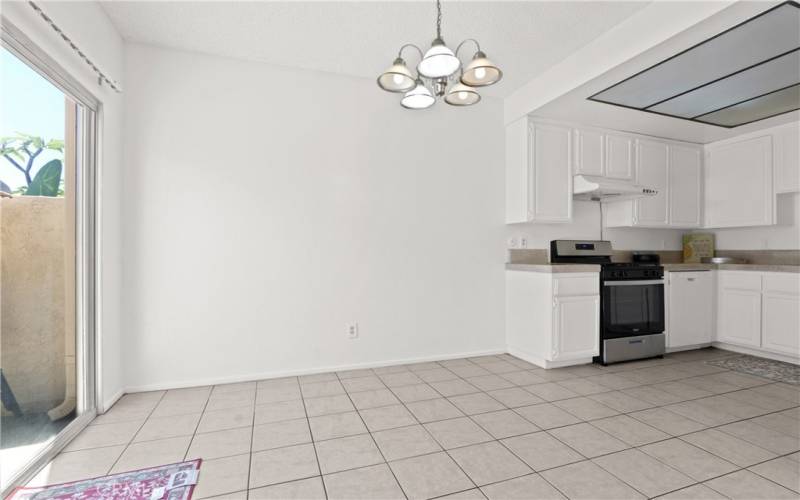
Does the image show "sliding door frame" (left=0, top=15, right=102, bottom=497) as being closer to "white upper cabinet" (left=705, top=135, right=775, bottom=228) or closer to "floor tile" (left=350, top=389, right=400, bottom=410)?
"floor tile" (left=350, top=389, right=400, bottom=410)

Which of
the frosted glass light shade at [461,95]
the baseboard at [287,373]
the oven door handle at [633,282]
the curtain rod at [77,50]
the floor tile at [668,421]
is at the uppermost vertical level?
the curtain rod at [77,50]

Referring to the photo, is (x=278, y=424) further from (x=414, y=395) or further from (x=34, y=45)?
(x=34, y=45)

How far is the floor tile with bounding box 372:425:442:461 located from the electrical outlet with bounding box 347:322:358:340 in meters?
1.27

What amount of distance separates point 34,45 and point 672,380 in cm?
471

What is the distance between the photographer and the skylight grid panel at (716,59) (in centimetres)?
229

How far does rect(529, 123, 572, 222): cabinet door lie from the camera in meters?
3.79

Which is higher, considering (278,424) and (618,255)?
(618,255)

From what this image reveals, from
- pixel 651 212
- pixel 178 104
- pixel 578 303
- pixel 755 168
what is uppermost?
pixel 178 104

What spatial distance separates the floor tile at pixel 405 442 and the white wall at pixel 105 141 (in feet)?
6.25

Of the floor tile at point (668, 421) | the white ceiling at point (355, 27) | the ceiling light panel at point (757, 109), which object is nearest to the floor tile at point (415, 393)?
the floor tile at point (668, 421)

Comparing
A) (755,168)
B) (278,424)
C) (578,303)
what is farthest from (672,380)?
(278,424)

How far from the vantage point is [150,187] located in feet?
9.71

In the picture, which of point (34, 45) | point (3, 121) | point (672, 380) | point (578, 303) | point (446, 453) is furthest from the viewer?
point (578, 303)

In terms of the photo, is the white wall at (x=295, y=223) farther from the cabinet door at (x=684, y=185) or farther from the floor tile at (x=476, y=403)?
the cabinet door at (x=684, y=185)
